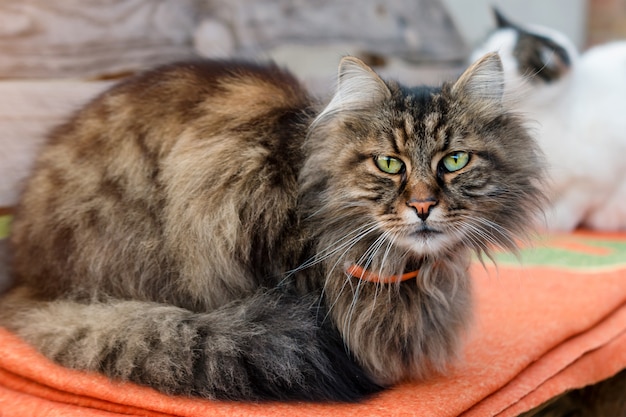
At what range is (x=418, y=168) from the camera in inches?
46.1

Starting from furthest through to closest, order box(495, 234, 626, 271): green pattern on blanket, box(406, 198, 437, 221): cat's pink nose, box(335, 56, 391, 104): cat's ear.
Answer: box(495, 234, 626, 271): green pattern on blanket, box(335, 56, 391, 104): cat's ear, box(406, 198, 437, 221): cat's pink nose

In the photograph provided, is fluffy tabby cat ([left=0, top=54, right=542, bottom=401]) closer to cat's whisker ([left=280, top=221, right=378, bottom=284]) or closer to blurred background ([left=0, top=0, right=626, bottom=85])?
cat's whisker ([left=280, top=221, right=378, bottom=284])

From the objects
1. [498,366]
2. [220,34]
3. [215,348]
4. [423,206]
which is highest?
[220,34]

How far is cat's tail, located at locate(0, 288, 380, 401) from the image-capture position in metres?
1.17

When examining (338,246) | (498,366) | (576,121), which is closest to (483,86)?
(338,246)

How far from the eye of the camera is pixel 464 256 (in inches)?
50.9

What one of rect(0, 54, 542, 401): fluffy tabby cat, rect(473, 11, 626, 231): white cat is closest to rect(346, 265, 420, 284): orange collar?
rect(0, 54, 542, 401): fluffy tabby cat

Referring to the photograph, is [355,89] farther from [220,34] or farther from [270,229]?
[220,34]

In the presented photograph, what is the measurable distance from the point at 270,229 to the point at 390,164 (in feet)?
0.89

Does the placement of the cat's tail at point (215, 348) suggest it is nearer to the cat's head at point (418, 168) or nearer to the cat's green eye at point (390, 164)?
the cat's head at point (418, 168)

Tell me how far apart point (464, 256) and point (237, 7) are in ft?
5.45

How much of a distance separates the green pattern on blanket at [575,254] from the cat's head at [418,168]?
2.87 ft

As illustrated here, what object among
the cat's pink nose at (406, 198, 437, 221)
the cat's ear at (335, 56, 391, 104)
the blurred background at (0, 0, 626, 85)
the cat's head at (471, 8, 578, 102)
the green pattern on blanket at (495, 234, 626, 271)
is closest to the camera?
the cat's pink nose at (406, 198, 437, 221)

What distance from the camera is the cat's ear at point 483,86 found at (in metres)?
1.25
